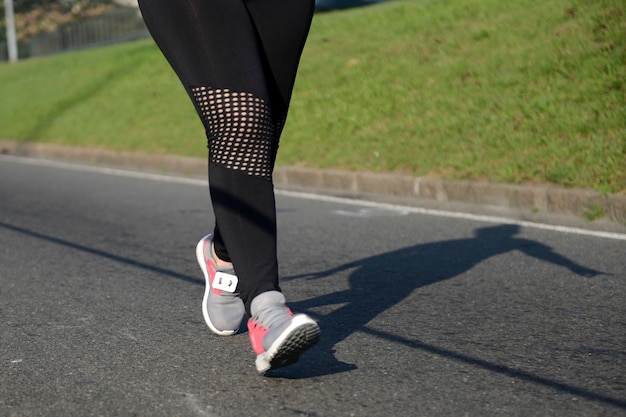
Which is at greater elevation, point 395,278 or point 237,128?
point 237,128

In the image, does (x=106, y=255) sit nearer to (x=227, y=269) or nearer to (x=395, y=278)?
(x=395, y=278)

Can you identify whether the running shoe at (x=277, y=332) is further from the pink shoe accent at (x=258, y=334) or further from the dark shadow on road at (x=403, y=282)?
the dark shadow on road at (x=403, y=282)

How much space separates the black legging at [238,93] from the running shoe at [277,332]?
0.05m

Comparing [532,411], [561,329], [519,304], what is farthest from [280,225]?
[532,411]

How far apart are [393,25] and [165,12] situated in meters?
10.6

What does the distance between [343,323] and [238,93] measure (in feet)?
3.95

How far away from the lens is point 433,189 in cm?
813

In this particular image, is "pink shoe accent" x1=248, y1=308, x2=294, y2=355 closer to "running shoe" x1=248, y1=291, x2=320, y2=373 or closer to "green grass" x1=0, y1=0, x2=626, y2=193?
"running shoe" x1=248, y1=291, x2=320, y2=373

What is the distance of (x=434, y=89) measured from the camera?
1024cm

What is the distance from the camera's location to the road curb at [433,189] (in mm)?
6859

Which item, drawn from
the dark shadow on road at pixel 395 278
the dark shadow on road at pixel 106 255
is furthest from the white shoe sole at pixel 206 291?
the dark shadow on road at pixel 106 255

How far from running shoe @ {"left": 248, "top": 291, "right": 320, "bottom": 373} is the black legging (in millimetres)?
55

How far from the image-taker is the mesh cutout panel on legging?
2920mm

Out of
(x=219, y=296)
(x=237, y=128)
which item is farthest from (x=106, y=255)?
(x=237, y=128)
